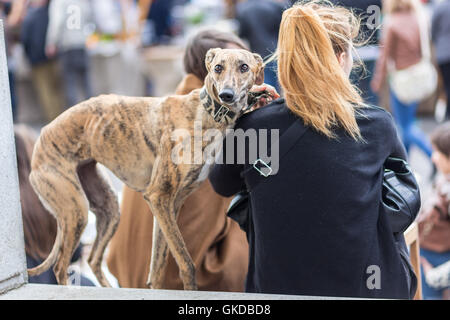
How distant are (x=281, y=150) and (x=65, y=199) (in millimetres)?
696

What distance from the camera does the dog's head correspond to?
173 cm

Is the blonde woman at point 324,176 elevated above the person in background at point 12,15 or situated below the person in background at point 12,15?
below

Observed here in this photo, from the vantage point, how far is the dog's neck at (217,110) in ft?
5.92

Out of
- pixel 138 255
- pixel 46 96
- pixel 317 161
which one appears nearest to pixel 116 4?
pixel 46 96

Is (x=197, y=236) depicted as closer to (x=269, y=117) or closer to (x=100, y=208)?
(x=100, y=208)

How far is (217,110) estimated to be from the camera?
5.94 feet

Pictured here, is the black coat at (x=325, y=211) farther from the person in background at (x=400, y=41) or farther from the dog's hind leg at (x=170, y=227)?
the person in background at (x=400, y=41)

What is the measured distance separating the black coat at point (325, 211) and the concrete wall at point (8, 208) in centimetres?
68

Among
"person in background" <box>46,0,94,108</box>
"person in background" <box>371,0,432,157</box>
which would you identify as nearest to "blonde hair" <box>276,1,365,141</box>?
"person in background" <box>46,0,94,108</box>

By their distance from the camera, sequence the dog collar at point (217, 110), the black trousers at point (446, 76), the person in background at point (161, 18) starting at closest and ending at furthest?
the dog collar at point (217, 110)
the black trousers at point (446, 76)
the person in background at point (161, 18)

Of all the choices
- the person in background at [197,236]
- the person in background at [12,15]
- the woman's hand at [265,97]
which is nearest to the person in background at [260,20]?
the person in background at [12,15]

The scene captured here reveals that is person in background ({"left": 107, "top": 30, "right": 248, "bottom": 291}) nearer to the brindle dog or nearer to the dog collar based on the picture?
the brindle dog
